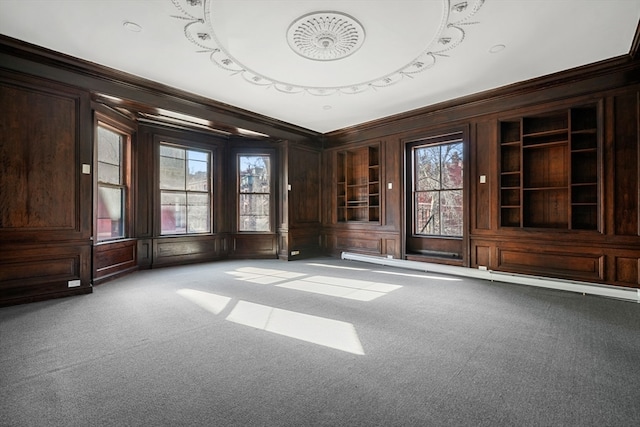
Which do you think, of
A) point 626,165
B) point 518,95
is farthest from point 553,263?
point 518,95

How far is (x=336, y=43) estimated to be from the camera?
3338mm

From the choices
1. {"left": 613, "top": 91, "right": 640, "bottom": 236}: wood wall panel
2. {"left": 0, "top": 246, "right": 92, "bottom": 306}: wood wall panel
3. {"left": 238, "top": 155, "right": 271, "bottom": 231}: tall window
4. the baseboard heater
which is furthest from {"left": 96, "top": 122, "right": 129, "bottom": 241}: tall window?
{"left": 613, "top": 91, "right": 640, "bottom": 236}: wood wall panel

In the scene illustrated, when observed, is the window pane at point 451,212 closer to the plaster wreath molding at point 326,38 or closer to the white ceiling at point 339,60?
the white ceiling at point 339,60

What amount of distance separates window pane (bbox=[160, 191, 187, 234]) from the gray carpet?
2288 mm

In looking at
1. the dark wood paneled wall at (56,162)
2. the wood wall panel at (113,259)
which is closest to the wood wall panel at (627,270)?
the dark wood paneled wall at (56,162)

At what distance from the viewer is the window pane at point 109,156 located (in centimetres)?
469

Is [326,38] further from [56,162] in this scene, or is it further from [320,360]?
[56,162]

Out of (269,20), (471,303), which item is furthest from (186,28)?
(471,303)

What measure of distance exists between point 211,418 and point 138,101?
432 cm

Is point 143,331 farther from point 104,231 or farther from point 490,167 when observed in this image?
point 490,167

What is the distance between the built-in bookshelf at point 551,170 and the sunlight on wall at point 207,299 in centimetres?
431

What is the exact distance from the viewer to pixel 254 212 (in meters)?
6.86

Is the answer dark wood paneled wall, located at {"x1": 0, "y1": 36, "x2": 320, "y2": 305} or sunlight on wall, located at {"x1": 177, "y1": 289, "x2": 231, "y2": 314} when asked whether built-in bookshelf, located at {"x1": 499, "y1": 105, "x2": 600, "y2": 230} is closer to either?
sunlight on wall, located at {"x1": 177, "y1": 289, "x2": 231, "y2": 314}

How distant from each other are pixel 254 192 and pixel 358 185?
234 centimetres
